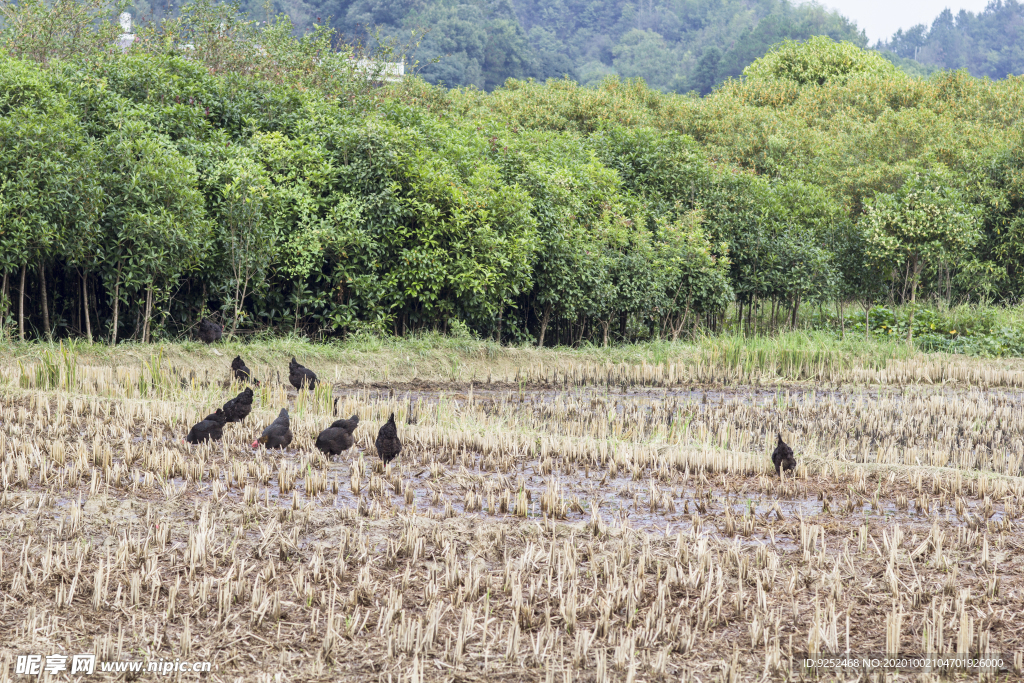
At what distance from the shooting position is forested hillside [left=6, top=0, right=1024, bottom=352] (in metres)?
12.3

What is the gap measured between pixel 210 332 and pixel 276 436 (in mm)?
5983

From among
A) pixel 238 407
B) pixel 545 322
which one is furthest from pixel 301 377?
pixel 545 322

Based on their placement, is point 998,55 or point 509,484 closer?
point 509,484

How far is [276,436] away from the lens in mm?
7293

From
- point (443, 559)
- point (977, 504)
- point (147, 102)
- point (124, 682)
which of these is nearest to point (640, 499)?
point (443, 559)

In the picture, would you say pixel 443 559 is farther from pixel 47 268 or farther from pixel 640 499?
pixel 47 268

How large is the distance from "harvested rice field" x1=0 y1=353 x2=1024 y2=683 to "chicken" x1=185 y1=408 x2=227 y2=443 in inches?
3.0

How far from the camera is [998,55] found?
9194 cm

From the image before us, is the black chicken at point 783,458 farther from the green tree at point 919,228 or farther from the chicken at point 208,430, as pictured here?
the green tree at point 919,228

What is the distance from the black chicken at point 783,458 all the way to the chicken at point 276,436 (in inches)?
158

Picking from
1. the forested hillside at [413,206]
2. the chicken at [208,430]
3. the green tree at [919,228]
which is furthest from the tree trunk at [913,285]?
the chicken at [208,430]

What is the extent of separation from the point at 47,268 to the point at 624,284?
9626 millimetres

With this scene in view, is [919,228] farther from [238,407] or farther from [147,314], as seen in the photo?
[238,407]

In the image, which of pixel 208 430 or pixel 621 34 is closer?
pixel 208 430
